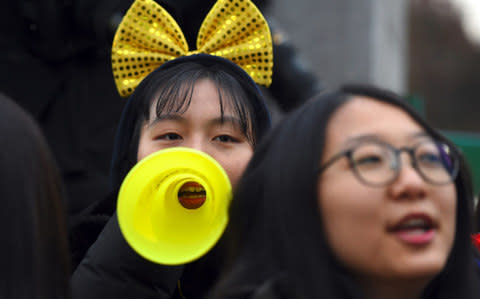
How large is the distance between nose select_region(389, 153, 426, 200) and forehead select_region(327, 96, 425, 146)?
0.08 m

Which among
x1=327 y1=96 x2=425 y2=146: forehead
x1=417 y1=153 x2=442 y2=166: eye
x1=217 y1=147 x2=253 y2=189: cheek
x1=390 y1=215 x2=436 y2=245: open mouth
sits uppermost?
x1=327 y1=96 x2=425 y2=146: forehead

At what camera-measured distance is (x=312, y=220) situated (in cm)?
154

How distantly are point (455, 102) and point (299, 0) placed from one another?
23.8 metres

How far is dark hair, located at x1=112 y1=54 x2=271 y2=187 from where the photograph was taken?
236 cm

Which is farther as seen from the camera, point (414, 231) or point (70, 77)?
point (70, 77)

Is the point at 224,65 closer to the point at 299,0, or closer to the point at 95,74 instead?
the point at 95,74

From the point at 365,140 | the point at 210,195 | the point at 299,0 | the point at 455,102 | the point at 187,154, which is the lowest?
the point at 455,102

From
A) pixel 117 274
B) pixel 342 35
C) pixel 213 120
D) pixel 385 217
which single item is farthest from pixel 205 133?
pixel 342 35

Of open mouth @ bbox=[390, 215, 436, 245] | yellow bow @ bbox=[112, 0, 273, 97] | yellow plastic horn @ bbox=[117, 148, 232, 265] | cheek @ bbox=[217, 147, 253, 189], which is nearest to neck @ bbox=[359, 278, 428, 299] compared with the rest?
open mouth @ bbox=[390, 215, 436, 245]

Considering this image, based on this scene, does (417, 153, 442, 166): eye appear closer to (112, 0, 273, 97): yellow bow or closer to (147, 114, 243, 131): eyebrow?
(147, 114, 243, 131): eyebrow

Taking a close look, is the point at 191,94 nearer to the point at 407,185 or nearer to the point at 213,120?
the point at 213,120

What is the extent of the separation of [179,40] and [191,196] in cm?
66

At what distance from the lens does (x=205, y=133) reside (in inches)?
89.4

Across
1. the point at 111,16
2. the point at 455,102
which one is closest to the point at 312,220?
the point at 111,16
